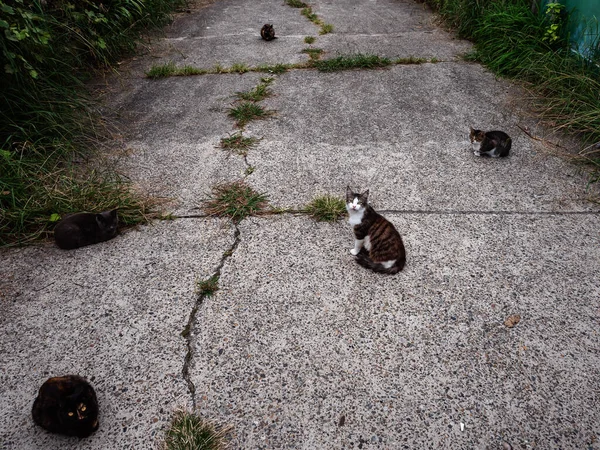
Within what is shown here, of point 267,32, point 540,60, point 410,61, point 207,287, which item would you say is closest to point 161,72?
point 267,32

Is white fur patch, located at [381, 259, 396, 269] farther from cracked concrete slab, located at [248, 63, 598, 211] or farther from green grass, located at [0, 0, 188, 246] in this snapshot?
green grass, located at [0, 0, 188, 246]

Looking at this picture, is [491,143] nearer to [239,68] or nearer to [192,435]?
[192,435]

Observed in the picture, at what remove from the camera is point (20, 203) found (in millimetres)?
2855

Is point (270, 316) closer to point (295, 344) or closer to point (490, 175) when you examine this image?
point (295, 344)

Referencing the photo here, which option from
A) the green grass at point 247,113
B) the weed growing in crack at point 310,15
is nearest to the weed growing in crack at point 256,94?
the green grass at point 247,113

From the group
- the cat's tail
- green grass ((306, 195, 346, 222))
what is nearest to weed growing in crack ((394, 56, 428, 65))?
green grass ((306, 195, 346, 222))

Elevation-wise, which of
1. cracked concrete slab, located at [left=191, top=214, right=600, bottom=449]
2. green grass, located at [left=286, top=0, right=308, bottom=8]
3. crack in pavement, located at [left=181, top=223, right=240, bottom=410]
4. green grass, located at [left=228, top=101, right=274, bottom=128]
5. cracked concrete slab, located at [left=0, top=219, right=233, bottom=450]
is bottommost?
cracked concrete slab, located at [left=191, top=214, right=600, bottom=449]

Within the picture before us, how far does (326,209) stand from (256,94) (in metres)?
2.29

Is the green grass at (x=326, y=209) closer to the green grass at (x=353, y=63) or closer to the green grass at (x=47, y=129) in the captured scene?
the green grass at (x=47, y=129)

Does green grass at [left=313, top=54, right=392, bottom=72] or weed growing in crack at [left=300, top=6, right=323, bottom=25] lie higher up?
weed growing in crack at [left=300, top=6, right=323, bottom=25]

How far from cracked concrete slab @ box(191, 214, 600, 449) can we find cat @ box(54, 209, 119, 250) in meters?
0.95

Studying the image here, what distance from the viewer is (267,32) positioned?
596cm

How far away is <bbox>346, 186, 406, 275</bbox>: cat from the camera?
245 centimetres

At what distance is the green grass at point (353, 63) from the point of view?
5.15 metres
